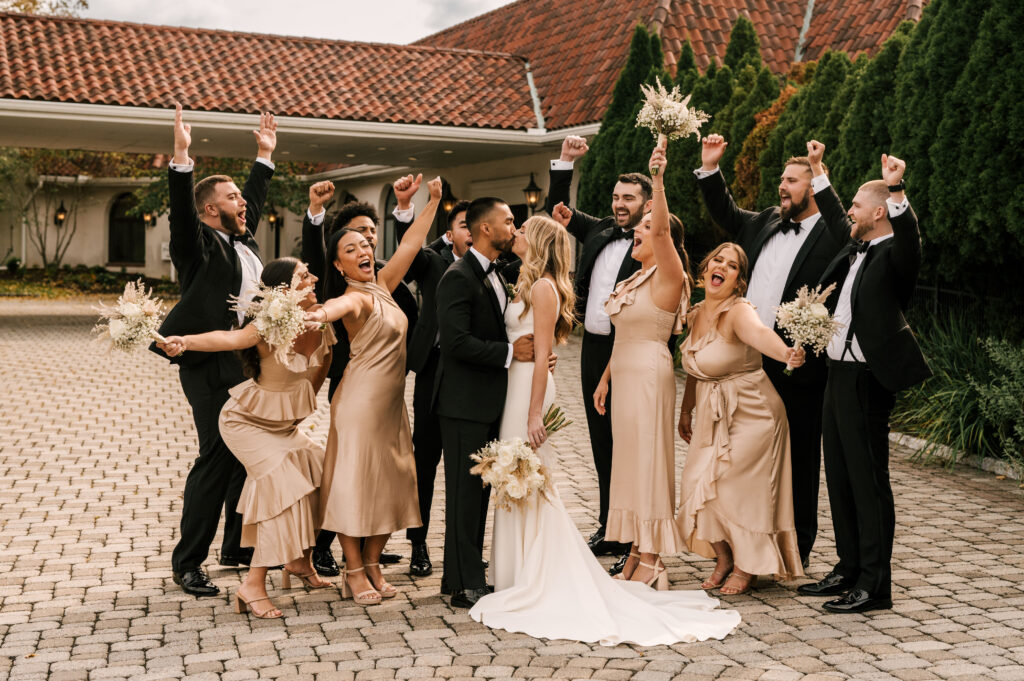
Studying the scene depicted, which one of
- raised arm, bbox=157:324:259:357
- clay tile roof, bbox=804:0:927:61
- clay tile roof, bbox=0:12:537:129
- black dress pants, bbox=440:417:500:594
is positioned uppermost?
clay tile roof, bbox=804:0:927:61

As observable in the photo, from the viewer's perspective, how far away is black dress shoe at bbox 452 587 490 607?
207 inches

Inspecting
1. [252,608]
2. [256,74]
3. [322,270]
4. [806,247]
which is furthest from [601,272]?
[256,74]

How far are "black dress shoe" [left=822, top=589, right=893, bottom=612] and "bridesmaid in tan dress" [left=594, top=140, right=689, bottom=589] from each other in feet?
2.65

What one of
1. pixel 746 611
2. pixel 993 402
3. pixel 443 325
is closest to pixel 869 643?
pixel 746 611

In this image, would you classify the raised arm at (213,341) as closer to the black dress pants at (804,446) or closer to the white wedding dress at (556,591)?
the white wedding dress at (556,591)

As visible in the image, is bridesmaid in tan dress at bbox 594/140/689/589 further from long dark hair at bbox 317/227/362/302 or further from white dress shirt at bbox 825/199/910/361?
long dark hair at bbox 317/227/362/302

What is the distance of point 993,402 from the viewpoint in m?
8.57

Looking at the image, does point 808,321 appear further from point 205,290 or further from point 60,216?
point 60,216

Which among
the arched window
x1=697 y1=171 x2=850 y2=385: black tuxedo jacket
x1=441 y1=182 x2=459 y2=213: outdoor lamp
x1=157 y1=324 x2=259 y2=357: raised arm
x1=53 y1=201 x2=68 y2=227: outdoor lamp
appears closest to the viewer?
x1=157 y1=324 x2=259 y2=357: raised arm

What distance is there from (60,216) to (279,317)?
41.4 metres

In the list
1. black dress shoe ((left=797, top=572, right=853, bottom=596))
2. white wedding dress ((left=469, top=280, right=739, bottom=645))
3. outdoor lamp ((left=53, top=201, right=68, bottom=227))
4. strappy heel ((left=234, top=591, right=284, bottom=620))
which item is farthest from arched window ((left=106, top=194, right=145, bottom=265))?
black dress shoe ((left=797, top=572, right=853, bottom=596))

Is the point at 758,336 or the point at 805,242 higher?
the point at 805,242

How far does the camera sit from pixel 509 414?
5371mm

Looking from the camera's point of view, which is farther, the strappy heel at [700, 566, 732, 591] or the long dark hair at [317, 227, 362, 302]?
the strappy heel at [700, 566, 732, 591]
